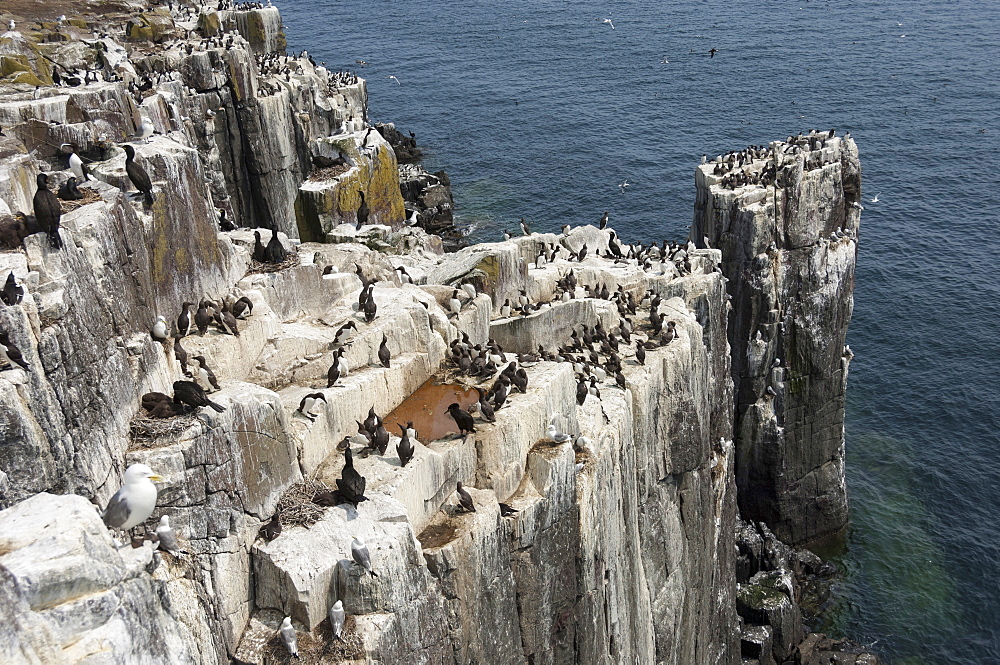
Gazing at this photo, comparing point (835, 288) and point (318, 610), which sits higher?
point (318, 610)

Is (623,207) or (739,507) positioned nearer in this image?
(739,507)

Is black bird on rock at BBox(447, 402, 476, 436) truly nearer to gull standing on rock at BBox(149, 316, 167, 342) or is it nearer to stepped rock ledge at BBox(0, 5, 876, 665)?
stepped rock ledge at BBox(0, 5, 876, 665)

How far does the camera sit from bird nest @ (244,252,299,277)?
91.9 feet

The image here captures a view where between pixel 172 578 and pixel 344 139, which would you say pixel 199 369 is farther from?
pixel 344 139

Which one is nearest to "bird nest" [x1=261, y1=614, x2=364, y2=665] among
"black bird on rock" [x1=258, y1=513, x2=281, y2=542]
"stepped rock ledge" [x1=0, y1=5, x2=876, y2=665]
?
"stepped rock ledge" [x1=0, y1=5, x2=876, y2=665]

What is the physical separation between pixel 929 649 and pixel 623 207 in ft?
139

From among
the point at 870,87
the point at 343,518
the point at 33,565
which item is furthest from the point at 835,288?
the point at 870,87

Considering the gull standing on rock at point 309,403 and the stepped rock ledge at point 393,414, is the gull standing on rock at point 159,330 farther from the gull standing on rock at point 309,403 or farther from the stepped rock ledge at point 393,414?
the gull standing on rock at point 309,403

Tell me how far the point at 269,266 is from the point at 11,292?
41.2ft

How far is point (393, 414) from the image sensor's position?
82.2 ft

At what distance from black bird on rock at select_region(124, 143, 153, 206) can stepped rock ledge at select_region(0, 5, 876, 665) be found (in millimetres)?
371

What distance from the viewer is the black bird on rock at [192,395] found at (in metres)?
18.4

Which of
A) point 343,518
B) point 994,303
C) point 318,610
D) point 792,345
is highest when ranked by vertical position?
point 343,518

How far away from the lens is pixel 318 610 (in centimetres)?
1847
